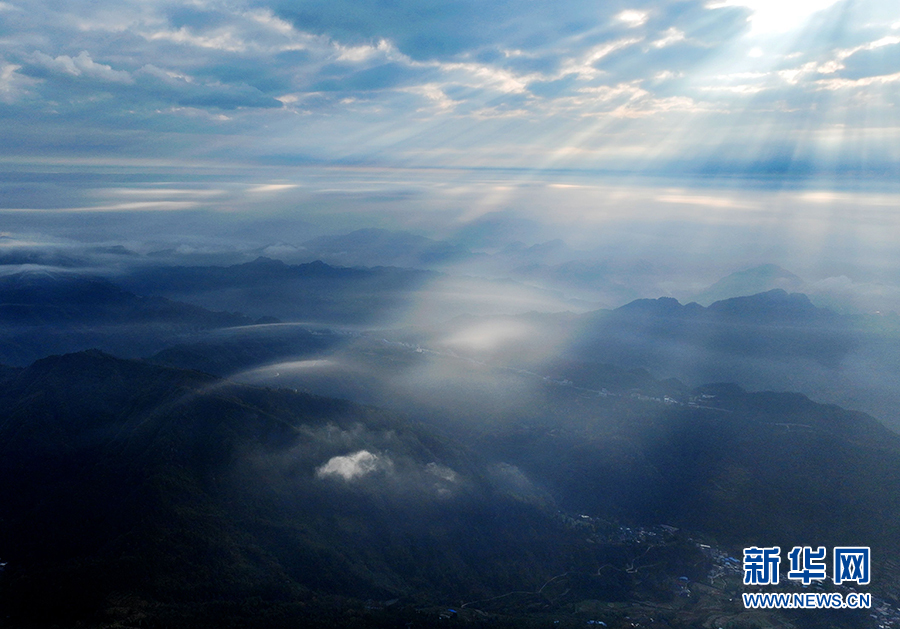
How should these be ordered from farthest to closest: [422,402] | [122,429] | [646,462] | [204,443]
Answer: [422,402] < [646,462] < [122,429] < [204,443]

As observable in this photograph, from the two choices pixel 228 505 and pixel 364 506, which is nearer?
pixel 228 505

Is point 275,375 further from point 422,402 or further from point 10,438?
point 10,438

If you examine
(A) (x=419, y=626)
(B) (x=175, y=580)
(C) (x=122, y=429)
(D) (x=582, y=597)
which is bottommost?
(D) (x=582, y=597)

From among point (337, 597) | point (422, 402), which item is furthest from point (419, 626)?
point (422, 402)

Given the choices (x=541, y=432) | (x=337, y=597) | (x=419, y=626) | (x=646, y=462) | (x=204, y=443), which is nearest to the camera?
(x=419, y=626)

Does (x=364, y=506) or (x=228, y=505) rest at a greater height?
(x=228, y=505)

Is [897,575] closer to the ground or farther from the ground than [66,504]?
closer to the ground

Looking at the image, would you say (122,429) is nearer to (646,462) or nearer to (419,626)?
(419,626)

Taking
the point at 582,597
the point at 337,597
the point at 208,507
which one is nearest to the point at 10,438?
the point at 208,507

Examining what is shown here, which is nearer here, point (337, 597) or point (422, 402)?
point (337, 597)

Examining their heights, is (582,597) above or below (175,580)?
below
